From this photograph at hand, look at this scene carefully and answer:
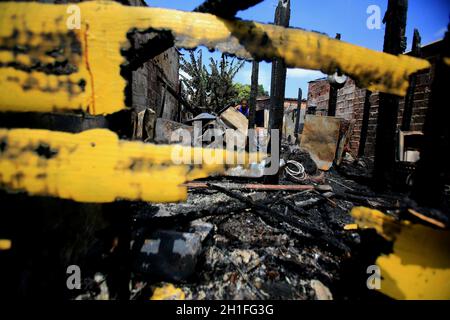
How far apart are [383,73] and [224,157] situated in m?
1.34

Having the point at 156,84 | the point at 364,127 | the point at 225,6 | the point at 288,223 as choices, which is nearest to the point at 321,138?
the point at 364,127

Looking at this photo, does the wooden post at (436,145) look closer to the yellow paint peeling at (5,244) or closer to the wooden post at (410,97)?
the yellow paint peeling at (5,244)

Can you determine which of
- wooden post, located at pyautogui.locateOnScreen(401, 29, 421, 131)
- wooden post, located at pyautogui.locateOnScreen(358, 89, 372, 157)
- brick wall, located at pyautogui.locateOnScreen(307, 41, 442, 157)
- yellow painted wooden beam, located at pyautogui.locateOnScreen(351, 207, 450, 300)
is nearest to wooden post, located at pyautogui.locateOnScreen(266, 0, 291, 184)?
brick wall, located at pyautogui.locateOnScreen(307, 41, 442, 157)

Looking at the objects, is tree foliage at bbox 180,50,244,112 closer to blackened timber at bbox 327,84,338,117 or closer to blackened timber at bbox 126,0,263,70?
blackened timber at bbox 327,84,338,117

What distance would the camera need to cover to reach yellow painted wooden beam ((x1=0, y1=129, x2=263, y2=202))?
4.01 ft

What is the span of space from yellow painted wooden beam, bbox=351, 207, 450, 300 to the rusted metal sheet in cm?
506

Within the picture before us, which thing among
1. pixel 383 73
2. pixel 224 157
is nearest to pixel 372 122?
pixel 383 73

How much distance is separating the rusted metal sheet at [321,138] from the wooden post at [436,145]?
16.6 feet

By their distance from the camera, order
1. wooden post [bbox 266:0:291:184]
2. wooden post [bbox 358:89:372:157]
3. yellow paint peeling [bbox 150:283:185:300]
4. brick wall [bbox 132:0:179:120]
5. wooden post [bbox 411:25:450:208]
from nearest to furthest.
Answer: wooden post [bbox 411:25:450:208] → yellow paint peeling [bbox 150:283:185:300] → wooden post [bbox 266:0:291:184] → brick wall [bbox 132:0:179:120] → wooden post [bbox 358:89:372:157]

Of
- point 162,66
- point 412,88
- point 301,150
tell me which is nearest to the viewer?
point 412,88

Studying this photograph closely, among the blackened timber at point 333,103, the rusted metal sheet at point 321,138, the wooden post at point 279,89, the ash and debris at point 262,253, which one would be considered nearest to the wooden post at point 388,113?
the ash and debris at point 262,253

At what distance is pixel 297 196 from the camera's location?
13.0 feet
